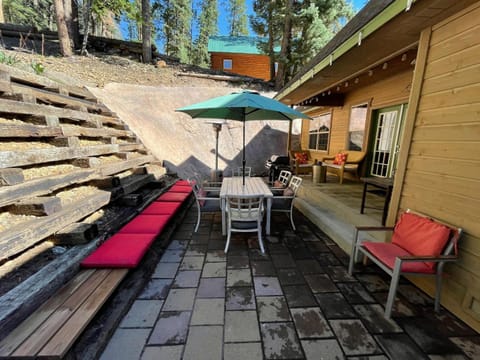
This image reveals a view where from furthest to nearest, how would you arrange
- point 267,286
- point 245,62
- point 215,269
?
point 245,62, point 215,269, point 267,286

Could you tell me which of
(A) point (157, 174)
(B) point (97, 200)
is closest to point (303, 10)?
(A) point (157, 174)

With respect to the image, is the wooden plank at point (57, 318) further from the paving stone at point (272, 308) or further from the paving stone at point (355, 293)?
the paving stone at point (355, 293)

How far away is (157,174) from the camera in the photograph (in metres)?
5.32

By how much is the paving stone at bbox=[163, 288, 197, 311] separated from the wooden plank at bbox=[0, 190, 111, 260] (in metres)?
1.41

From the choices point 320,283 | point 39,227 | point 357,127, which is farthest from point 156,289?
point 357,127

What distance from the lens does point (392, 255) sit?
196 centimetres

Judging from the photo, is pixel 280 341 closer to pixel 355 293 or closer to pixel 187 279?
pixel 355 293

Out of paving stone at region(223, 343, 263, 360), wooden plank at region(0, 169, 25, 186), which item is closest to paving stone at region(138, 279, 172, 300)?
paving stone at region(223, 343, 263, 360)

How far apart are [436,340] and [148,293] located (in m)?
2.40

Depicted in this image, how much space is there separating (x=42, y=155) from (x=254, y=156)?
774 centimetres

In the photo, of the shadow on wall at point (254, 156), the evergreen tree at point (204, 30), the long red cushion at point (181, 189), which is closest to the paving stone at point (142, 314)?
the long red cushion at point (181, 189)

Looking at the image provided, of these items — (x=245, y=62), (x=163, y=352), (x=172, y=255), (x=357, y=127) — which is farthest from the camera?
(x=245, y=62)

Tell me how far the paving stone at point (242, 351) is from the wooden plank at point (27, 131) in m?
3.14

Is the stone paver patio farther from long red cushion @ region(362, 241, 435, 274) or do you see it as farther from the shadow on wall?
the shadow on wall
